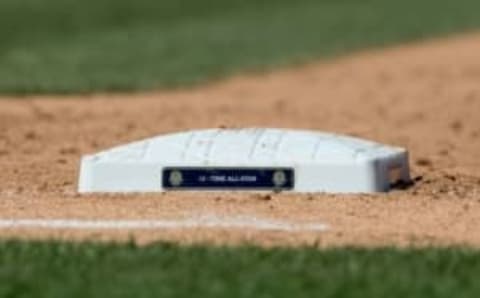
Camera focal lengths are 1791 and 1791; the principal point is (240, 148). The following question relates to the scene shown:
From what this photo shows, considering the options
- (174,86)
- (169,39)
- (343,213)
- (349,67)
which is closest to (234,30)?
(169,39)

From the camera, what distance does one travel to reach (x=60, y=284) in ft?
20.7

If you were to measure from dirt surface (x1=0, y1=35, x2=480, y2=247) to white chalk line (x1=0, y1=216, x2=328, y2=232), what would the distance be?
3.9 inches

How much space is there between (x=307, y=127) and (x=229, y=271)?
753 cm

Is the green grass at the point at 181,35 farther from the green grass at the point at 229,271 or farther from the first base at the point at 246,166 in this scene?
the green grass at the point at 229,271

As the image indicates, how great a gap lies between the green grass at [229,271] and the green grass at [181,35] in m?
10.4

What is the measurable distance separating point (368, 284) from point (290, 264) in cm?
47

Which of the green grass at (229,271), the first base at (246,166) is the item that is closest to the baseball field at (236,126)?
the green grass at (229,271)

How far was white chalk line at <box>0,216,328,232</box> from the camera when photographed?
777cm

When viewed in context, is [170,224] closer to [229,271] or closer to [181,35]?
[229,271]

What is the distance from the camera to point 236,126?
44.4 ft

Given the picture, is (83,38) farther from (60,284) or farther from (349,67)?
(60,284)

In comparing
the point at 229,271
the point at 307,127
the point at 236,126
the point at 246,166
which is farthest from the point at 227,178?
the point at 307,127

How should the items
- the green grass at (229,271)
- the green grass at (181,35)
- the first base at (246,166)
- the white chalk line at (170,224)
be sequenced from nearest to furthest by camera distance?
A: the green grass at (229,271) → the white chalk line at (170,224) → the first base at (246,166) → the green grass at (181,35)

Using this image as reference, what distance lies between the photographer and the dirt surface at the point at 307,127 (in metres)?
7.91
